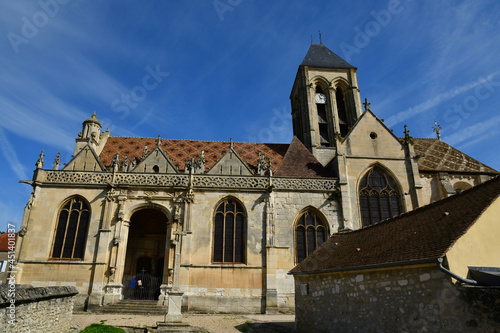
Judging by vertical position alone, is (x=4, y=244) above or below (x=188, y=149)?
below

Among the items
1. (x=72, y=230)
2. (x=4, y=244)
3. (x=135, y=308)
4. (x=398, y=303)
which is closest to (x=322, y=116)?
(x=135, y=308)

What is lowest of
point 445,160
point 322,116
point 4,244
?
point 4,244

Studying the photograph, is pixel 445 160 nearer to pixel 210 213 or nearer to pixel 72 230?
pixel 210 213

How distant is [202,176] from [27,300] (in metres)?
10.4

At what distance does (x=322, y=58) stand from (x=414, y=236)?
2104 cm

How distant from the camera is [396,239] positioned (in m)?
7.73

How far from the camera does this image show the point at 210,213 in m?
15.7

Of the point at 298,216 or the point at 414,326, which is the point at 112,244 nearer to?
the point at 298,216

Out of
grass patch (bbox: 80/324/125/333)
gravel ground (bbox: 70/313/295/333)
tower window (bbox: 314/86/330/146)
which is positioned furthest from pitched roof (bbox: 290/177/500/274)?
tower window (bbox: 314/86/330/146)

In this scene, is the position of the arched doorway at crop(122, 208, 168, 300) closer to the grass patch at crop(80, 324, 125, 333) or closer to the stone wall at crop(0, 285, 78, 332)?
the grass patch at crop(80, 324, 125, 333)

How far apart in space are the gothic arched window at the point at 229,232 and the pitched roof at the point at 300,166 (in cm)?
305

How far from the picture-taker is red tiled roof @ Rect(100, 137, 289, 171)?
19562mm

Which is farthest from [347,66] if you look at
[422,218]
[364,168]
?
[422,218]

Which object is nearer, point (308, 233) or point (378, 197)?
point (308, 233)
